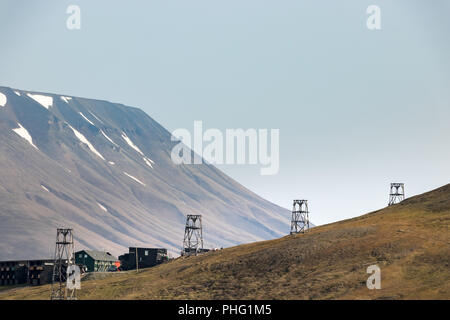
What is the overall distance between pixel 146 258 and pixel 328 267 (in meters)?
70.1

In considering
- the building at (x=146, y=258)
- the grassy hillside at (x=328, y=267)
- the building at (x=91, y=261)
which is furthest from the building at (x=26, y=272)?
the building at (x=146, y=258)

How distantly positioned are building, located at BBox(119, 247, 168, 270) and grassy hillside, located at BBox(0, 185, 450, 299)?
80.9 feet

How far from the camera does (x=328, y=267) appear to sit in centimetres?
11231

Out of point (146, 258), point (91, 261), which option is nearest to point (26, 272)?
point (91, 261)

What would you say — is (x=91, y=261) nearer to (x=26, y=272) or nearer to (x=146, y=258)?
(x=26, y=272)

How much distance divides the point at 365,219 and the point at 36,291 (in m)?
66.1

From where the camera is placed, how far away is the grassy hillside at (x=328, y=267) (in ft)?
329

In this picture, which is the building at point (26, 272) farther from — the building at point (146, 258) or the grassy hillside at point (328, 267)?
the building at point (146, 258)

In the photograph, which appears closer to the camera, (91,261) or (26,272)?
(26,272)

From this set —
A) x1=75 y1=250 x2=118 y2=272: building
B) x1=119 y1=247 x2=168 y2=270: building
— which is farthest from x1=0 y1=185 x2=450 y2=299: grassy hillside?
x1=75 y1=250 x2=118 y2=272: building

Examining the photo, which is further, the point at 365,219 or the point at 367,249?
the point at 365,219
